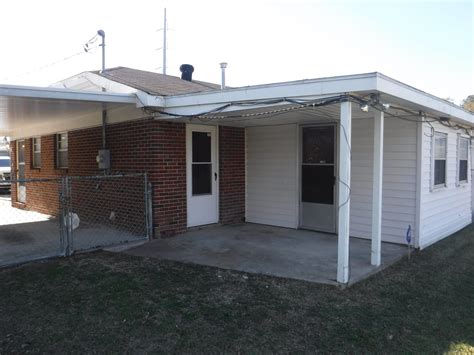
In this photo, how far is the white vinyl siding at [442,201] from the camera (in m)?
6.74

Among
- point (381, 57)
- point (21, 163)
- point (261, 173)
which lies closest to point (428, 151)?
point (261, 173)

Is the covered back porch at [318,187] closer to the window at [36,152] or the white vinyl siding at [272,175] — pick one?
the white vinyl siding at [272,175]

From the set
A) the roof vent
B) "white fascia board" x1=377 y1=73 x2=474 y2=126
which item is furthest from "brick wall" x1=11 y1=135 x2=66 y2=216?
"white fascia board" x1=377 y1=73 x2=474 y2=126

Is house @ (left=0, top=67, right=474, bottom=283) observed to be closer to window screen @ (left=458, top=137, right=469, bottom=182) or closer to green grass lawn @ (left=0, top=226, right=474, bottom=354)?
window screen @ (left=458, top=137, right=469, bottom=182)

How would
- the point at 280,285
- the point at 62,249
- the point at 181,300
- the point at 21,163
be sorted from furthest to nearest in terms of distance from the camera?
1. the point at 21,163
2. the point at 62,249
3. the point at 280,285
4. the point at 181,300

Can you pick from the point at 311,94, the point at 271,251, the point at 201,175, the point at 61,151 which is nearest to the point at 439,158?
the point at 271,251

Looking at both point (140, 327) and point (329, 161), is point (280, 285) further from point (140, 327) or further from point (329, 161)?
point (329, 161)

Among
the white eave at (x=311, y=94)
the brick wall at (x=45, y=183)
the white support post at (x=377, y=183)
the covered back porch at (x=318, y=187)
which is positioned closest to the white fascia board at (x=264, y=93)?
the white eave at (x=311, y=94)

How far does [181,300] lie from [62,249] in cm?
271

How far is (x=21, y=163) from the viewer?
1305cm

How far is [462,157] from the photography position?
356 inches

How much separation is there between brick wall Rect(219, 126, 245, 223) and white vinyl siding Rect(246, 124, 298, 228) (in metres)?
0.15

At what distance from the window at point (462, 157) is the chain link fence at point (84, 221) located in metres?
6.75

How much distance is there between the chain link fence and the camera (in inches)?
240
